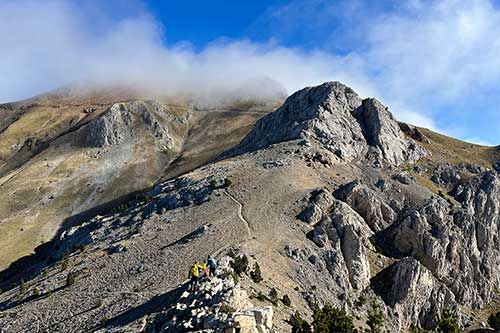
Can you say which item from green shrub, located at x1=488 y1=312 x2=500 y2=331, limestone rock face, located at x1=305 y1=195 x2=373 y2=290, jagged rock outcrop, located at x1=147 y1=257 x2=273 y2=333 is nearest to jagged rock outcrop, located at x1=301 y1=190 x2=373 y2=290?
limestone rock face, located at x1=305 y1=195 x2=373 y2=290

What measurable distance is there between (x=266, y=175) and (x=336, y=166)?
20.2 m

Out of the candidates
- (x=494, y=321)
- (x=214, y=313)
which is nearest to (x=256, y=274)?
(x=214, y=313)

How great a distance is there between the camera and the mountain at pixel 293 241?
68312mm

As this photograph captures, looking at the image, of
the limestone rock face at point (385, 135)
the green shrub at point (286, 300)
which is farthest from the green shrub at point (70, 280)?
the limestone rock face at point (385, 135)

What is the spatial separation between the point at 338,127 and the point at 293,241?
181 feet

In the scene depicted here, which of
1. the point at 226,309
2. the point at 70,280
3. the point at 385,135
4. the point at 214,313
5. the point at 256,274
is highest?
the point at 385,135

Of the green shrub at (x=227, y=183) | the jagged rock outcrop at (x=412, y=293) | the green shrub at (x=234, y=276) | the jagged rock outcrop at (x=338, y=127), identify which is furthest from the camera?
the jagged rock outcrop at (x=338, y=127)

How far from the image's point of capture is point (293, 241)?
87.3m

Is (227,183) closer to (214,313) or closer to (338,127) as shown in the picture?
(338,127)

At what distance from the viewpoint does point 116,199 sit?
575 feet

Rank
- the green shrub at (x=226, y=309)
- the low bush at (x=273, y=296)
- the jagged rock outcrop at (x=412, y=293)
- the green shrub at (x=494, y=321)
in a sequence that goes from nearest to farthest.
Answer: the green shrub at (x=226, y=309)
the low bush at (x=273, y=296)
the green shrub at (x=494, y=321)
the jagged rock outcrop at (x=412, y=293)

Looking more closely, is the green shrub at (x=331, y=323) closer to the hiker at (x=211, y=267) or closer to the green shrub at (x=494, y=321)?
the hiker at (x=211, y=267)

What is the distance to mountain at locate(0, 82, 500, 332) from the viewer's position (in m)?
68.3

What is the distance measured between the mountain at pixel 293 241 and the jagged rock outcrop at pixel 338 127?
17.1 inches
